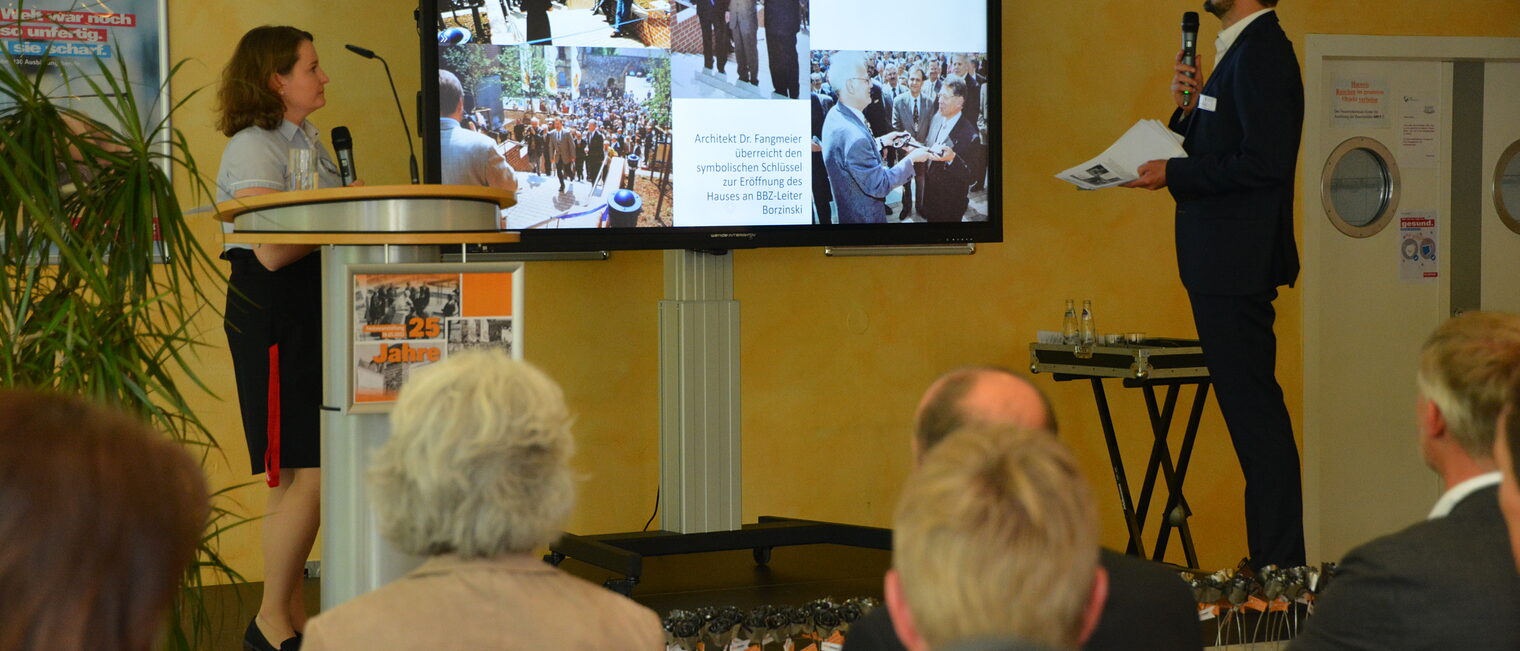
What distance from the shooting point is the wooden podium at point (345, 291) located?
2438mm

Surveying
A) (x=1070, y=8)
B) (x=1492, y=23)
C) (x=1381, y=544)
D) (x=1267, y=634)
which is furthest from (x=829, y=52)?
(x=1492, y=23)

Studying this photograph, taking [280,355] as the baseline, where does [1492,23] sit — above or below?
above

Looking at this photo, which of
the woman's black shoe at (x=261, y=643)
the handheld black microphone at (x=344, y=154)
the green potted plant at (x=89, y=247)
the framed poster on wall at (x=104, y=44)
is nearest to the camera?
the green potted plant at (x=89, y=247)

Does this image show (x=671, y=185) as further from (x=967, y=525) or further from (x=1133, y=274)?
(x=967, y=525)

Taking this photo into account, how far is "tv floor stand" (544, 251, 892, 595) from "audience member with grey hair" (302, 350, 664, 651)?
264 cm

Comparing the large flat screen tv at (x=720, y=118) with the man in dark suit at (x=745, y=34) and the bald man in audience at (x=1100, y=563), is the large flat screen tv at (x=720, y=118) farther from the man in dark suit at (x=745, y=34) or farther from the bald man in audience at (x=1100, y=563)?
the bald man in audience at (x=1100, y=563)

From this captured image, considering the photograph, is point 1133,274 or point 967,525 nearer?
point 967,525

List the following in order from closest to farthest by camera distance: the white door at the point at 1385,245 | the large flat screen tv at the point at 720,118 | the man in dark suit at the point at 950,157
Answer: the large flat screen tv at the point at 720,118 < the man in dark suit at the point at 950,157 < the white door at the point at 1385,245

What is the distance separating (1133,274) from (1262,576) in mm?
1985

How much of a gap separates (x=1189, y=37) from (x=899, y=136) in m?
0.89

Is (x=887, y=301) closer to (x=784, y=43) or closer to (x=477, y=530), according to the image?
(x=784, y=43)

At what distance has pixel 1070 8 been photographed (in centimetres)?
514

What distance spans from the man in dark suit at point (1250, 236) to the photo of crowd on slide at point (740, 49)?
1099 millimetres

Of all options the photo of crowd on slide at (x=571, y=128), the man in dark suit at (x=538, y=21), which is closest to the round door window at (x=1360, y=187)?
the photo of crowd on slide at (x=571, y=128)
